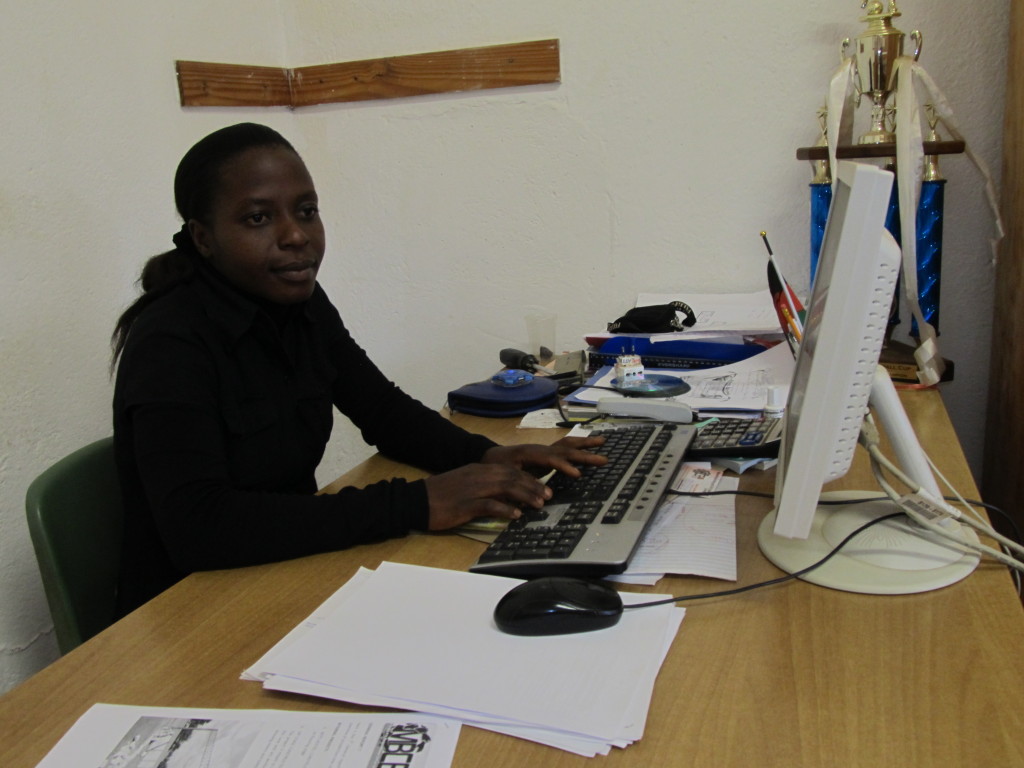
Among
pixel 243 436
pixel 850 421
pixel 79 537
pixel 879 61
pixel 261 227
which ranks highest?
pixel 879 61

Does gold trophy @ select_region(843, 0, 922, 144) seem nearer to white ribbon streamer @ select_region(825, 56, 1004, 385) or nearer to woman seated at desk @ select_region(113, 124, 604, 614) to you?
white ribbon streamer @ select_region(825, 56, 1004, 385)

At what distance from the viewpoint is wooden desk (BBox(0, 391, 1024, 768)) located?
0.60 meters

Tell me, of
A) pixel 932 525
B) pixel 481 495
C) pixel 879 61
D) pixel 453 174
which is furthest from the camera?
pixel 453 174

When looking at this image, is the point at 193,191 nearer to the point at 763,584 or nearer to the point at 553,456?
the point at 553,456

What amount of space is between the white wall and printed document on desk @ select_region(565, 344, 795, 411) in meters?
0.43

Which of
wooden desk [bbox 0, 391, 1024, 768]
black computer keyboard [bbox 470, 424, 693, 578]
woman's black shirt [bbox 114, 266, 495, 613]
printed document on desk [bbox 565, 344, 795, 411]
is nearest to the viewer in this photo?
wooden desk [bbox 0, 391, 1024, 768]

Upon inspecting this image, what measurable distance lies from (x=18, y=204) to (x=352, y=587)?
101 centimetres

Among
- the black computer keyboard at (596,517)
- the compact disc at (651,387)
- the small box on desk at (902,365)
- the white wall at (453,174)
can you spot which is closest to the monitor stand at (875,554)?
the black computer keyboard at (596,517)

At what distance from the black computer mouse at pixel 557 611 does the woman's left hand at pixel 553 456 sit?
→ 1.07 ft

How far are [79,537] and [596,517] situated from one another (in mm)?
697

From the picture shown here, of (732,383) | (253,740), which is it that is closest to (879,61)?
(732,383)

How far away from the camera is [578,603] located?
748 millimetres

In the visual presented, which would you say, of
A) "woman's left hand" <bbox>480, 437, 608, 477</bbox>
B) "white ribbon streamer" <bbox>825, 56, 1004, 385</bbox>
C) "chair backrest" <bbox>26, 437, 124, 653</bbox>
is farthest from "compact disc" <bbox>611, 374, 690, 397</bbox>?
"chair backrest" <bbox>26, 437, 124, 653</bbox>

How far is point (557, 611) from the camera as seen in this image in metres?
0.74
